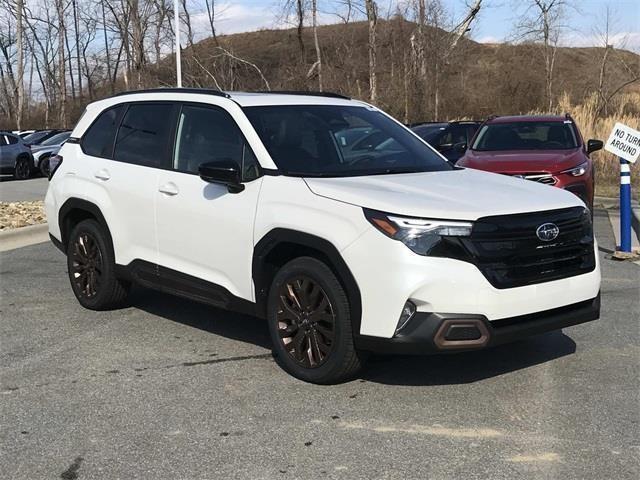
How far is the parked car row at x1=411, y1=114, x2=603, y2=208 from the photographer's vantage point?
9641mm

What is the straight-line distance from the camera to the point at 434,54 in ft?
104

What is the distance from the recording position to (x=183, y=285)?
5367mm

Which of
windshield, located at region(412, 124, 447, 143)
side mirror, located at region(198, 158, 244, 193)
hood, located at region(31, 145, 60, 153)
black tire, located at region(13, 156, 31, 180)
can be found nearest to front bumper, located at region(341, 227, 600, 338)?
side mirror, located at region(198, 158, 244, 193)

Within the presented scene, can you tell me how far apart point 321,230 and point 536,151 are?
7010mm

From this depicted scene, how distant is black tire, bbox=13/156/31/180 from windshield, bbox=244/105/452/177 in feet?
64.1

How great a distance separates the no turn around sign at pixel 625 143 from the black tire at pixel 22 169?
1890 centimetres

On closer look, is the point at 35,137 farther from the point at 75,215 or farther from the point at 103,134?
the point at 103,134

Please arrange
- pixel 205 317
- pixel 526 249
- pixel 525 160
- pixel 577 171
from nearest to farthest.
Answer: pixel 526 249
pixel 205 317
pixel 577 171
pixel 525 160

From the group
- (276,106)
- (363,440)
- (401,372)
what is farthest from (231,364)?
(276,106)

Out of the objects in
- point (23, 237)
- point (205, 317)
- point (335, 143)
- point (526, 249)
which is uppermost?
point (335, 143)

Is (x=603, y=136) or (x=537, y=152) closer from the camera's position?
(x=537, y=152)

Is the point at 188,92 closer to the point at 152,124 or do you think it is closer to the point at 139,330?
the point at 152,124

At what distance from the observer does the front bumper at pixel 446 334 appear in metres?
4.01

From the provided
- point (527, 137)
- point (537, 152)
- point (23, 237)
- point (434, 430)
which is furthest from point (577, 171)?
point (23, 237)
